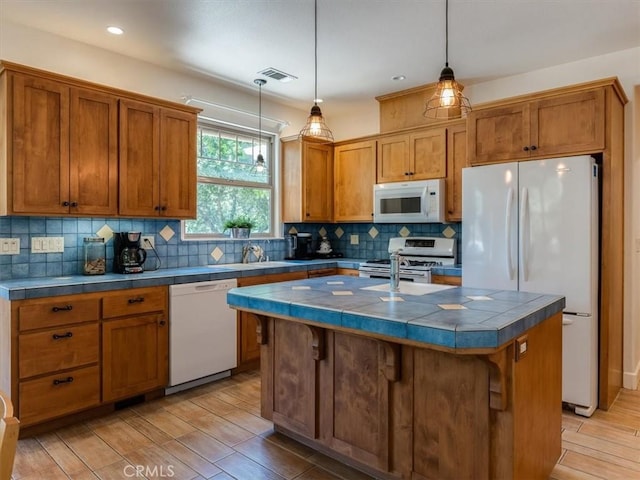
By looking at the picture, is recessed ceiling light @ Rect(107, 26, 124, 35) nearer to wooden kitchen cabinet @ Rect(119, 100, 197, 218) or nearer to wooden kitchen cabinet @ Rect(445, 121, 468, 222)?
wooden kitchen cabinet @ Rect(119, 100, 197, 218)

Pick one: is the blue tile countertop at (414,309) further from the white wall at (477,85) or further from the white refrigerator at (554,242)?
the white wall at (477,85)

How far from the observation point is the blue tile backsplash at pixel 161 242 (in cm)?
295

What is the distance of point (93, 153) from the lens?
3031 mm

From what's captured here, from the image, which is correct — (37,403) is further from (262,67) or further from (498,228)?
(498,228)

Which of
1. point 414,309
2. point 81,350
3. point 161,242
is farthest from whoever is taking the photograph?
point 161,242

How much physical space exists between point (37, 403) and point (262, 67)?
120 inches

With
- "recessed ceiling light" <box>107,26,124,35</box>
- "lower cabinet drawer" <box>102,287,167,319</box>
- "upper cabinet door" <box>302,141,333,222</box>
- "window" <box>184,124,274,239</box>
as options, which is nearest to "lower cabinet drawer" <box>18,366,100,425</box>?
"lower cabinet drawer" <box>102,287,167,319</box>

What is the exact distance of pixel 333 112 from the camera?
518 cm

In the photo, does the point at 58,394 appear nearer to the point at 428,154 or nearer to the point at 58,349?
the point at 58,349

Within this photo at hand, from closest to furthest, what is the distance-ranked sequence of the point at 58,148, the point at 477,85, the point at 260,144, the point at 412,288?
the point at 412,288, the point at 58,148, the point at 477,85, the point at 260,144

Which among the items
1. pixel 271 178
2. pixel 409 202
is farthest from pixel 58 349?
pixel 409 202

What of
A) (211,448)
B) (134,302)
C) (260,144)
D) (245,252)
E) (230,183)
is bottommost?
(211,448)

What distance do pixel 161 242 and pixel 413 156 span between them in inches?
102

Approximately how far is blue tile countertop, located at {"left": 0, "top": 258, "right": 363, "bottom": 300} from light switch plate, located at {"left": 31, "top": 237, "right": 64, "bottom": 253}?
0.69 feet
